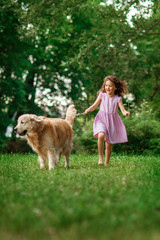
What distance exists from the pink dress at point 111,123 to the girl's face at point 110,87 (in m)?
0.13

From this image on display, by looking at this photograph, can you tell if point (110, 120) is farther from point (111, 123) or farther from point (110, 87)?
point (110, 87)

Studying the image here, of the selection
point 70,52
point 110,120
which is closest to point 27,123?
point 110,120

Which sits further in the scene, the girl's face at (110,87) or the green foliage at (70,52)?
the green foliage at (70,52)

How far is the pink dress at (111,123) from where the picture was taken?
7707 millimetres

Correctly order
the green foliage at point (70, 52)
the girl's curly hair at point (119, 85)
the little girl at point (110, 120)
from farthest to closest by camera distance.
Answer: the green foliage at point (70, 52), the girl's curly hair at point (119, 85), the little girl at point (110, 120)

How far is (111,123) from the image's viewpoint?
7.73 metres

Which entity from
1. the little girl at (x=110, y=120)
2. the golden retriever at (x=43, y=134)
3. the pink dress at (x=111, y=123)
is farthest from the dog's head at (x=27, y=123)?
the pink dress at (x=111, y=123)

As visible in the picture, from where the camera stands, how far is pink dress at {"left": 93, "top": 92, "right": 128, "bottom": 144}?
771cm

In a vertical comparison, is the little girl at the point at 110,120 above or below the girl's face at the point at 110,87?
below

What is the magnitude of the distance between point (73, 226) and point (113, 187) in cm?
169

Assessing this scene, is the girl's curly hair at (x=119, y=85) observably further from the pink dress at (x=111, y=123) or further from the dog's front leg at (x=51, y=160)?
the dog's front leg at (x=51, y=160)

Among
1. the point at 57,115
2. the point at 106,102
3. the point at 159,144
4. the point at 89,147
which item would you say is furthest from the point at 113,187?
the point at 57,115

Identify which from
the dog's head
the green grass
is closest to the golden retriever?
the dog's head

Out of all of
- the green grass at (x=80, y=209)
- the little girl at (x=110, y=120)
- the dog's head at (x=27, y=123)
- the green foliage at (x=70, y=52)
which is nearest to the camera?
the green grass at (x=80, y=209)
